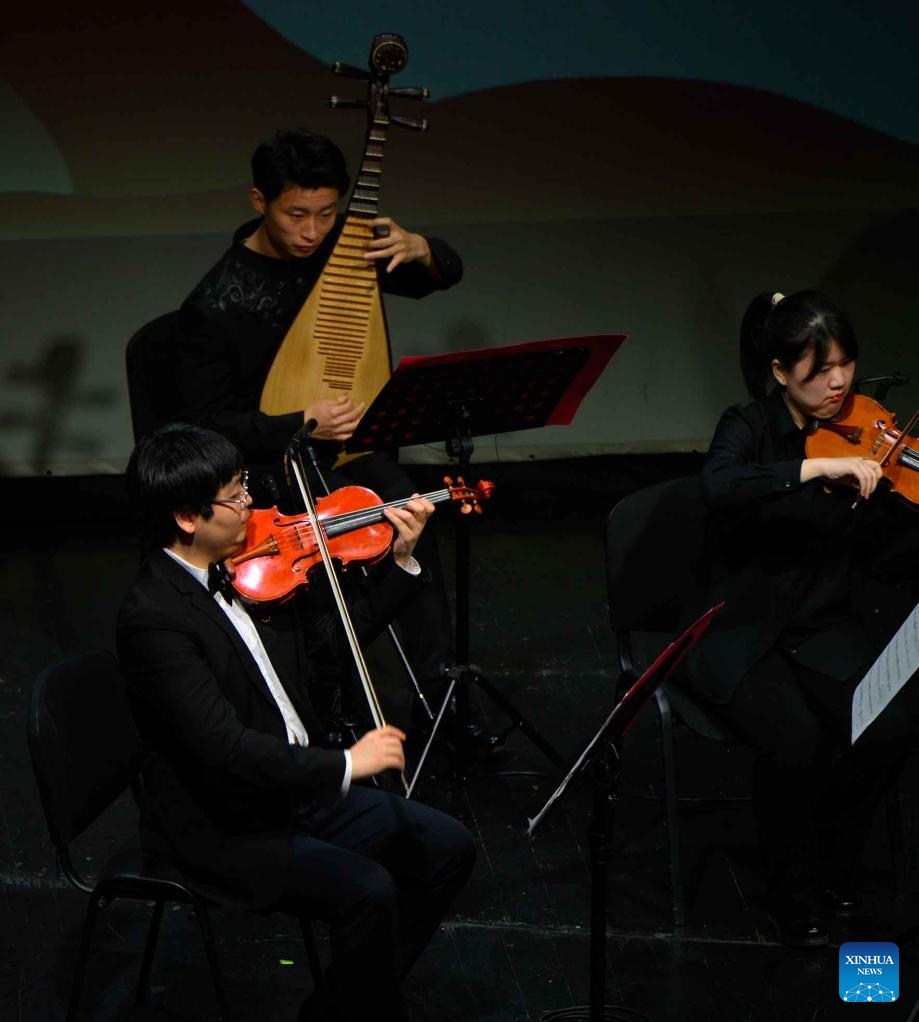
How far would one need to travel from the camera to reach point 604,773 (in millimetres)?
2502

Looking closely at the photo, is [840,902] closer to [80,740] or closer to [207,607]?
[207,607]

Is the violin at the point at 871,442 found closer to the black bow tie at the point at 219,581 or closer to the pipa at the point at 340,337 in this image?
the pipa at the point at 340,337

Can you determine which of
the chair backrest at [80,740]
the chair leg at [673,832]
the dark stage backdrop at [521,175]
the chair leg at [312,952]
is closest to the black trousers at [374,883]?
the chair leg at [312,952]

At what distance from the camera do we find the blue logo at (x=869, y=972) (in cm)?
290

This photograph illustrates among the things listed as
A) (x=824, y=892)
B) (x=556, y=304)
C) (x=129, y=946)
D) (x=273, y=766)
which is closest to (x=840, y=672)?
(x=824, y=892)

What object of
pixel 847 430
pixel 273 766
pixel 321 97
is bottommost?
pixel 273 766

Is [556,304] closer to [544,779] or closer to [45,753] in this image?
[544,779]

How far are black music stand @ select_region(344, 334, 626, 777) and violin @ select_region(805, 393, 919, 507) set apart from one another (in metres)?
0.50

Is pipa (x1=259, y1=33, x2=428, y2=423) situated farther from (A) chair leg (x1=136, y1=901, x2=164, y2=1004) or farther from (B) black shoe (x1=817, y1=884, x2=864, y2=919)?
(B) black shoe (x1=817, y1=884, x2=864, y2=919)

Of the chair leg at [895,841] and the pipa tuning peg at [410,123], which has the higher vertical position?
the pipa tuning peg at [410,123]

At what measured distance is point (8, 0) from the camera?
517 centimetres

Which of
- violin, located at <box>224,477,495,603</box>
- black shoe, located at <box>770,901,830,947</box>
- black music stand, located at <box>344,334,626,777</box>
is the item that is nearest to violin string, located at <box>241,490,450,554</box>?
violin, located at <box>224,477,495,603</box>

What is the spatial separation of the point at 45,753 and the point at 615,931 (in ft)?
4.35

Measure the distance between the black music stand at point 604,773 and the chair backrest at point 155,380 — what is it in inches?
70.9
